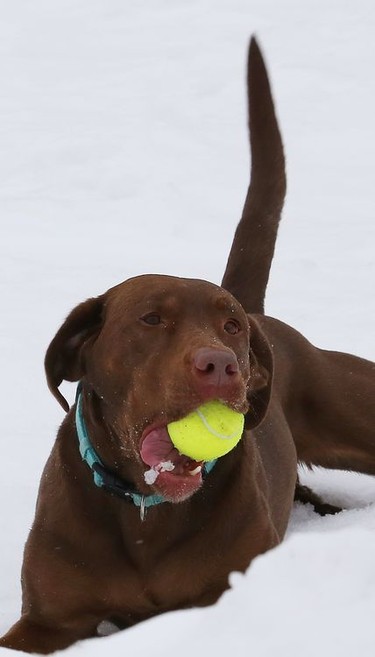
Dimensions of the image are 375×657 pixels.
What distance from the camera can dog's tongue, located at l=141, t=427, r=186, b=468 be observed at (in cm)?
334

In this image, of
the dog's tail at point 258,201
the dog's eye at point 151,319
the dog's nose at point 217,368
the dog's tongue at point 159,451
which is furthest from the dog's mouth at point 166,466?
the dog's tail at point 258,201

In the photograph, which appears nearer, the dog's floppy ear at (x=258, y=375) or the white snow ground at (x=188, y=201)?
the white snow ground at (x=188, y=201)

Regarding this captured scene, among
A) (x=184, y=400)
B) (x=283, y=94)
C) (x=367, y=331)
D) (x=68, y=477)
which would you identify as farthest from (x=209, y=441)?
(x=283, y=94)

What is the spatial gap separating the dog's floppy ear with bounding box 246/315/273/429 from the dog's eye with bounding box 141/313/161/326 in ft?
1.45

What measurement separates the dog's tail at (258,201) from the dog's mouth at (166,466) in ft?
5.56

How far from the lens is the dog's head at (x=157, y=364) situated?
3.23 meters

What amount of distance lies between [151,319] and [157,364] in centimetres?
19

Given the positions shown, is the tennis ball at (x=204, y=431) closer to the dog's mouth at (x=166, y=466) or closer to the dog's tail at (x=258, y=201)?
the dog's mouth at (x=166, y=466)

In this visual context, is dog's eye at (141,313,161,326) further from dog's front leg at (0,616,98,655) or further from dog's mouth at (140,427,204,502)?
dog's front leg at (0,616,98,655)

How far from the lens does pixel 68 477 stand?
12.5 ft

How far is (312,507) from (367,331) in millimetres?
1370

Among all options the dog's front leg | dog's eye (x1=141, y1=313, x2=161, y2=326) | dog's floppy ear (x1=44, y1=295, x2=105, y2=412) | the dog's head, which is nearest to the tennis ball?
the dog's head

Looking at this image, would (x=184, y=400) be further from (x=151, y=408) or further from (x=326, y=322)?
(x=326, y=322)

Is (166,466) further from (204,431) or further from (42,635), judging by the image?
(42,635)
